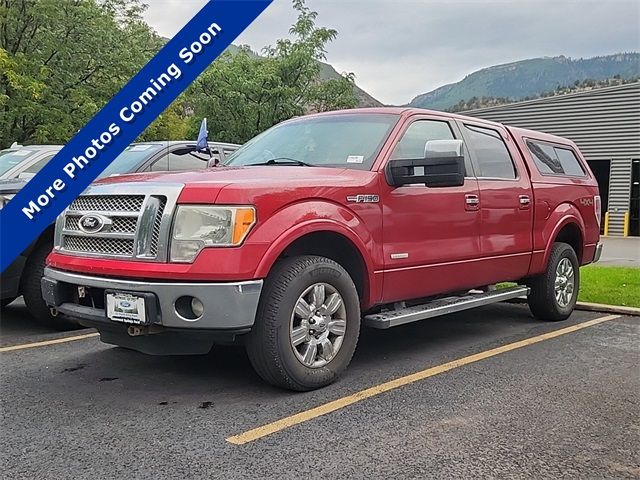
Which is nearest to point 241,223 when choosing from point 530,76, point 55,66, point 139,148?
point 139,148

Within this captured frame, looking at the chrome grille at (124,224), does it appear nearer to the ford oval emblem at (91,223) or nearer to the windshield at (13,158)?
the ford oval emblem at (91,223)

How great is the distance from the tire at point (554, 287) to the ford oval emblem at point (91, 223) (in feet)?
14.4

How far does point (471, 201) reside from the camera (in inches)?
213

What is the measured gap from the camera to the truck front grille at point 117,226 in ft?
12.6

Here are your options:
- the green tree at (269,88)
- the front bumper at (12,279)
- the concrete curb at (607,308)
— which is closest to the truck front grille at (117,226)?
the front bumper at (12,279)

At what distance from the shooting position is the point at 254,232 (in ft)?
12.6

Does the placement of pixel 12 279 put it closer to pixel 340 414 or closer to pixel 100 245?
pixel 100 245

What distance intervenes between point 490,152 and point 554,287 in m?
1.64

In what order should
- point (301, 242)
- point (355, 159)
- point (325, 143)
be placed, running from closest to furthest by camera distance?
point (301, 242) < point (355, 159) < point (325, 143)

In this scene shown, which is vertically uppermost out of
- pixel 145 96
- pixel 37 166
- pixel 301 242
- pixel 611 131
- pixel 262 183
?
pixel 611 131

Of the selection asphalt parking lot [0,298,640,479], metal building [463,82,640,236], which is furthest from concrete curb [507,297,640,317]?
metal building [463,82,640,236]

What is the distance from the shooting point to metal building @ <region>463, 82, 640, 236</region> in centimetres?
2208

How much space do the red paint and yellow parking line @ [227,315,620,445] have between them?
A: 57cm

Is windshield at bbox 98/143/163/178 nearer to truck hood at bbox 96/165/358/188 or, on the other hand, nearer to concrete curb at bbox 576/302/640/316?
truck hood at bbox 96/165/358/188
